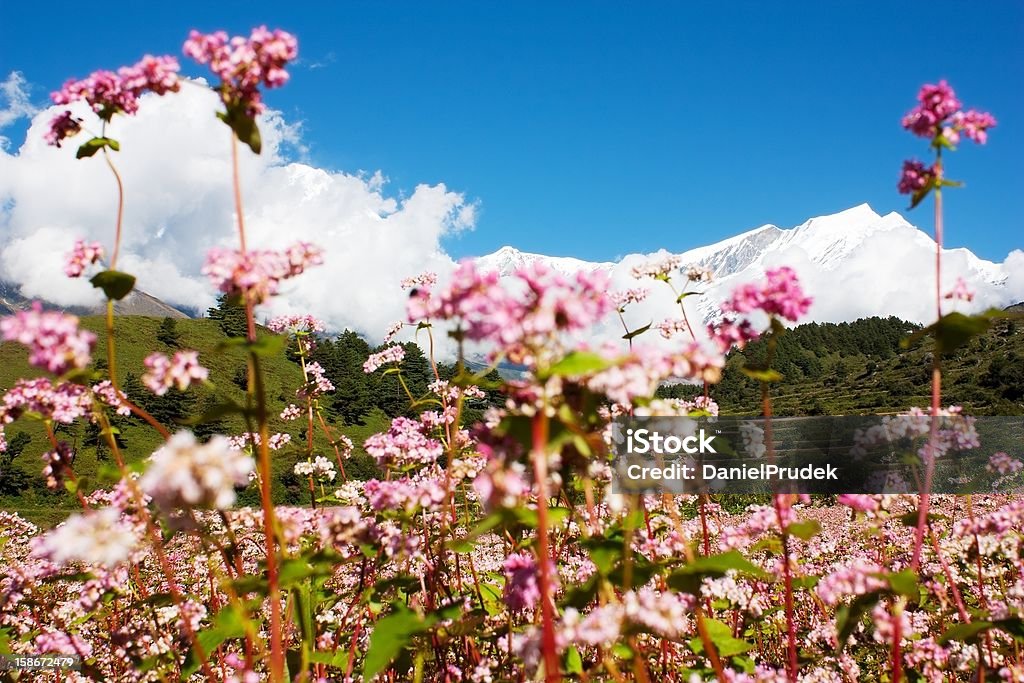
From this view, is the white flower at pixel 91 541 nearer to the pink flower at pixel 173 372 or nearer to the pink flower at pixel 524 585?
the pink flower at pixel 173 372

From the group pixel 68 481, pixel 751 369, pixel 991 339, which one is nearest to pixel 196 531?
pixel 751 369

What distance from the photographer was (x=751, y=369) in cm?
312

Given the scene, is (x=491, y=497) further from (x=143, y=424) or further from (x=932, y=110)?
(x=143, y=424)

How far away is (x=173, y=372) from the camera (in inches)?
124

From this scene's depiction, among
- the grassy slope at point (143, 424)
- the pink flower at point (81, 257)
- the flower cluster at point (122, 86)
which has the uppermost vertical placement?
the flower cluster at point (122, 86)

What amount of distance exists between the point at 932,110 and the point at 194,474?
501cm

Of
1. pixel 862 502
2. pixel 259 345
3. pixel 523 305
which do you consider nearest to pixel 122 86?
pixel 259 345

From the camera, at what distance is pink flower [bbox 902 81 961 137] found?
13.0 feet

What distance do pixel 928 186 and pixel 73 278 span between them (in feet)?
19.7

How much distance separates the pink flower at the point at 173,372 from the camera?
313 cm

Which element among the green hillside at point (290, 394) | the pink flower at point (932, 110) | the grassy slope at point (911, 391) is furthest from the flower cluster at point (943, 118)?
the grassy slope at point (911, 391)

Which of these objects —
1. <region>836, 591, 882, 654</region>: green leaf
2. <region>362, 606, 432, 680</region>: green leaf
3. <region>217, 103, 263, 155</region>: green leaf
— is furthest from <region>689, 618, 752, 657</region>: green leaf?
<region>217, 103, 263, 155</region>: green leaf

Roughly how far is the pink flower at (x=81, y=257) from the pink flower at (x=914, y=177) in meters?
5.81

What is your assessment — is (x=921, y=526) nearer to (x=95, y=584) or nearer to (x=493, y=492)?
(x=493, y=492)
